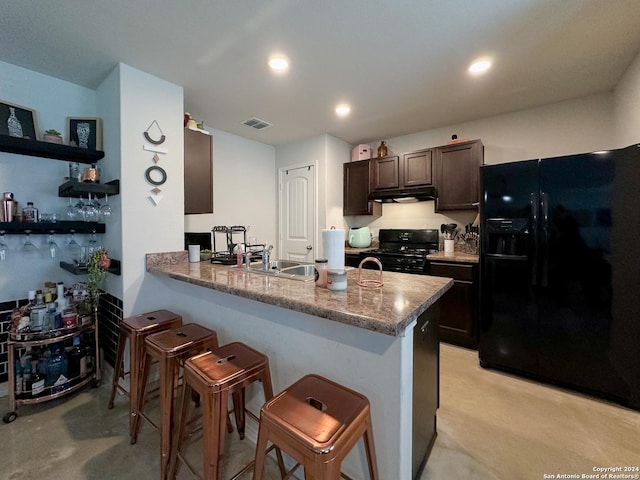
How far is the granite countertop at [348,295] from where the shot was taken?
39.8 inches

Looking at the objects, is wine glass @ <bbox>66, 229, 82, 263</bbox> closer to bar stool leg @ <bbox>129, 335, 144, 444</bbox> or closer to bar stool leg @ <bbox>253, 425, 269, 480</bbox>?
bar stool leg @ <bbox>129, 335, 144, 444</bbox>

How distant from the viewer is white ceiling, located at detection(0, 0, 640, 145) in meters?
1.58

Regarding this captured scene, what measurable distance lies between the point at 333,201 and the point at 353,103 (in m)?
1.41

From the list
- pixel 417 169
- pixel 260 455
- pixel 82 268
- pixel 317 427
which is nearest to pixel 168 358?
pixel 260 455

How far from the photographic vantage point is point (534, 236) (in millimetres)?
2184

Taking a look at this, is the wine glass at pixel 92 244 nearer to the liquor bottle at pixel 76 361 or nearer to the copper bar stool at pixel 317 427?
the liquor bottle at pixel 76 361

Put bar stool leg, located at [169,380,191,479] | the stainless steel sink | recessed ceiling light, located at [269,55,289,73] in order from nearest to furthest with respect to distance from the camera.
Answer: bar stool leg, located at [169,380,191,479]
the stainless steel sink
recessed ceiling light, located at [269,55,289,73]

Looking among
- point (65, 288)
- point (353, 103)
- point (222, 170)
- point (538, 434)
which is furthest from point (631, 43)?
point (65, 288)

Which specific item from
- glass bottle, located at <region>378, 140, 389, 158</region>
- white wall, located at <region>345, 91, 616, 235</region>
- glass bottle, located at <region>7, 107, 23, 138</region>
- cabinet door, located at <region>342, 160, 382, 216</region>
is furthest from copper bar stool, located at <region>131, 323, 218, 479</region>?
glass bottle, located at <region>378, 140, 389, 158</region>

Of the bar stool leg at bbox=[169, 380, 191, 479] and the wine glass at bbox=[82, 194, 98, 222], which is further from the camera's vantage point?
the wine glass at bbox=[82, 194, 98, 222]

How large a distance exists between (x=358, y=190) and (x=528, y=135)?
2.02m

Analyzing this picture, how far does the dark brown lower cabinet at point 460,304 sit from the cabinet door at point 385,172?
1.23m

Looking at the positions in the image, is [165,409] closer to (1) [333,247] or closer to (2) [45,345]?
(1) [333,247]

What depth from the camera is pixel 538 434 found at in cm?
170
